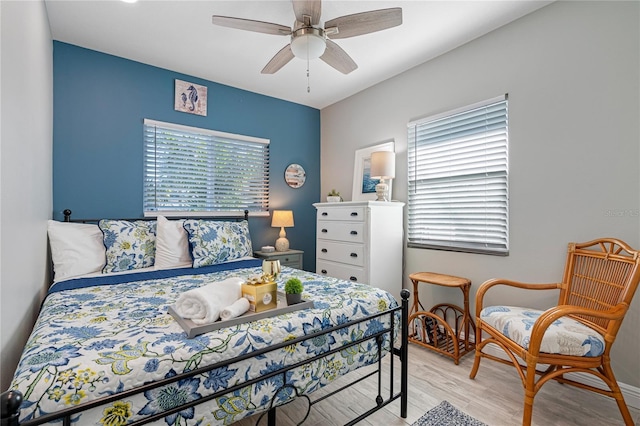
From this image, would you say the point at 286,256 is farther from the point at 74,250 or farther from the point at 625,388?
the point at 625,388

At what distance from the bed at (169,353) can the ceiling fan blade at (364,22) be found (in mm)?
1644

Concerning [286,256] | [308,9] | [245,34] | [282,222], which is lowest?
[286,256]

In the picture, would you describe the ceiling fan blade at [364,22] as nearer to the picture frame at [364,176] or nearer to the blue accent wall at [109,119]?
the picture frame at [364,176]

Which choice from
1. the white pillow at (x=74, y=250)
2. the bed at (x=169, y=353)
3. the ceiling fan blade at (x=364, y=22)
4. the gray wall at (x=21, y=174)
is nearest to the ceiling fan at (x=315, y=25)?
the ceiling fan blade at (x=364, y=22)

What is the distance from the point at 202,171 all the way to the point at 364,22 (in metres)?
2.40

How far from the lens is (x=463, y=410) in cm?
189

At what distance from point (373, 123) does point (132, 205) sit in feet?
9.12

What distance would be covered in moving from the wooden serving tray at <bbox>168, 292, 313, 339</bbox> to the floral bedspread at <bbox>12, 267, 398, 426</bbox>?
0.02 meters

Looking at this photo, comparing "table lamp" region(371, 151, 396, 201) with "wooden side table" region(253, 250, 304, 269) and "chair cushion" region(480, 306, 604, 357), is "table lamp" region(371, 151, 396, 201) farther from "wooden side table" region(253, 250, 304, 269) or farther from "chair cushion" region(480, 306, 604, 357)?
"chair cushion" region(480, 306, 604, 357)

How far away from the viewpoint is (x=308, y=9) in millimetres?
1887

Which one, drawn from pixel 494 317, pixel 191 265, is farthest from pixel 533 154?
pixel 191 265

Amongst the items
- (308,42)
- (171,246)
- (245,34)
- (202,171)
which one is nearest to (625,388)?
(308,42)

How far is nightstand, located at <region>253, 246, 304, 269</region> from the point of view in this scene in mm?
3668

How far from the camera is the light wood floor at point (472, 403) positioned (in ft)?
5.90
